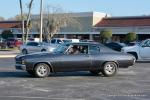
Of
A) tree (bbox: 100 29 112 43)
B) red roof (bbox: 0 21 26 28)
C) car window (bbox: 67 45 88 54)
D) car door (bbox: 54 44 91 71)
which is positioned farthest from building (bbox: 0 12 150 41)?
car door (bbox: 54 44 91 71)

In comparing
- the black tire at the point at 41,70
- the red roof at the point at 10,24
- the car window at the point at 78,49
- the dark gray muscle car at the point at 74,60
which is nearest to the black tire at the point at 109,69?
the dark gray muscle car at the point at 74,60

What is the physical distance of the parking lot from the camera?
11826mm

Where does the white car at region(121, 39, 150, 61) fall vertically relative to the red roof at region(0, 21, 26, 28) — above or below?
below

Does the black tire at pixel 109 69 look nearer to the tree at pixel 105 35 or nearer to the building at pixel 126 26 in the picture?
the tree at pixel 105 35

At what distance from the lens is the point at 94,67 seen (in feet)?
57.3

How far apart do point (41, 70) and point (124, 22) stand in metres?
63.9

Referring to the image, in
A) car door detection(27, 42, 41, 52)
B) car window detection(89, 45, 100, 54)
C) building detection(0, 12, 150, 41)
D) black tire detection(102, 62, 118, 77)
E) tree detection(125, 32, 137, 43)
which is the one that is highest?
building detection(0, 12, 150, 41)

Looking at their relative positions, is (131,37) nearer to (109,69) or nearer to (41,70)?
(109,69)

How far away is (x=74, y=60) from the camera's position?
56.4 ft

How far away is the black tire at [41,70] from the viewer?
1697cm

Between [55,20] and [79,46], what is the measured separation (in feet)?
217

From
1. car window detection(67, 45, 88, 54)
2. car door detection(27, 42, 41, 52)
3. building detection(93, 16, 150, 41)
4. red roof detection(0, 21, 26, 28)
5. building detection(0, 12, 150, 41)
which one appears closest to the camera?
car window detection(67, 45, 88, 54)

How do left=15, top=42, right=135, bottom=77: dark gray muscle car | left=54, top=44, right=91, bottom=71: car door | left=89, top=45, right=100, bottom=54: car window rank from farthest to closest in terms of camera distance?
1. left=89, top=45, right=100, bottom=54: car window
2. left=54, top=44, right=91, bottom=71: car door
3. left=15, top=42, right=135, bottom=77: dark gray muscle car

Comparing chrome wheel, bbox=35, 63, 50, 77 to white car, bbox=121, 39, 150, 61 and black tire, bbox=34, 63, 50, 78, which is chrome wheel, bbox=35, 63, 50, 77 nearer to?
black tire, bbox=34, 63, 50, 78
